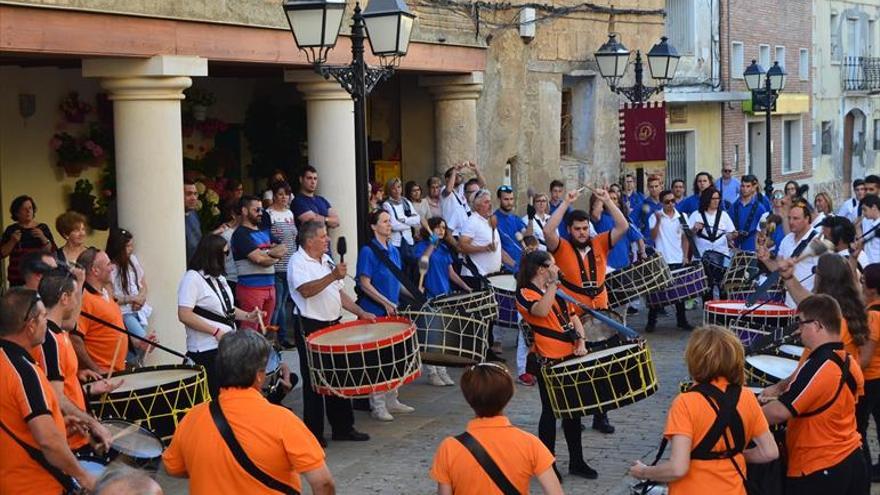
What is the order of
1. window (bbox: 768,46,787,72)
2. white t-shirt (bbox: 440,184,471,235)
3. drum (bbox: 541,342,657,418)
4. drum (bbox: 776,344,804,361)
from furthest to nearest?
window (bbox: 768,46,787,72) → white t-shirt (bbox: 440,184,471,235) → drum (bbox: 541,342,657,418) → drum (bbox: 776,344,804,361)

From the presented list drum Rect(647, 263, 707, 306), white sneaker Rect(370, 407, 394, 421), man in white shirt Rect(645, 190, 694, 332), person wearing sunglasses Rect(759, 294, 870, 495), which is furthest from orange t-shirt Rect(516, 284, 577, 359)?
man in white shirt Rect(645, 190, 694, 332)

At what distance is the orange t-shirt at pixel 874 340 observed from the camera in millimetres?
8305

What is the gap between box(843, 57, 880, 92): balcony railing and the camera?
1517 inches

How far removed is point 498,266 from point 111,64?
4664 millimetres

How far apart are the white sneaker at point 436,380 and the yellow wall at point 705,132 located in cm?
1689

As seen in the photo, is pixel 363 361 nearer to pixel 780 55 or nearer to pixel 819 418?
pixel 819 418

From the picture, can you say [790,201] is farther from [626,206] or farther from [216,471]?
[216,471]

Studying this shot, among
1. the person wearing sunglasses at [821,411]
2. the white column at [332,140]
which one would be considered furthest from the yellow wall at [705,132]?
the person wearing sunglasses at [821,411]

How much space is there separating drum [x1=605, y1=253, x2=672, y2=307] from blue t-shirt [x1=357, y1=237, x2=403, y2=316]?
12.1 feet

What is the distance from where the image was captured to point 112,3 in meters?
12.5

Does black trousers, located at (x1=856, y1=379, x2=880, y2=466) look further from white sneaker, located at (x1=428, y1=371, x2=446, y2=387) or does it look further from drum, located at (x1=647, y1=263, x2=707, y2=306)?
drum, located at (x1=647, y1=263, x2=707, y2=306)

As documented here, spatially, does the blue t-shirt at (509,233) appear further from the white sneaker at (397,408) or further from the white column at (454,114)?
the white sneaker at (397,408)

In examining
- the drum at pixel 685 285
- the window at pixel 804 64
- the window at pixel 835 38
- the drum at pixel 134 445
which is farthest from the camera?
the window at pixel 835 38

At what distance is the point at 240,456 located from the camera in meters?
5.65
